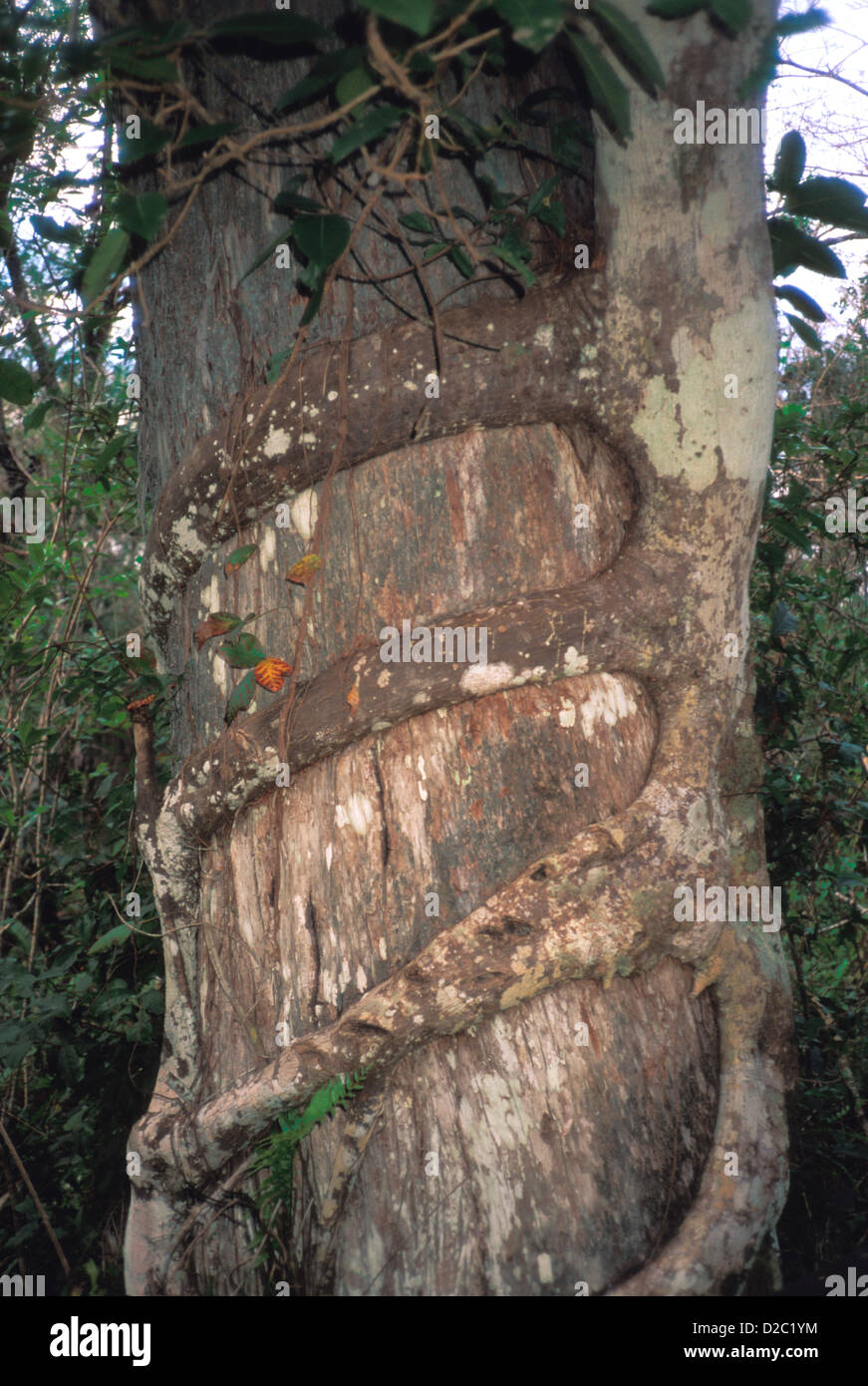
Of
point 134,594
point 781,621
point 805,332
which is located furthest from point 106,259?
point 134,594

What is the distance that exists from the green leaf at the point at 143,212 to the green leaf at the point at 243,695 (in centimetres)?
63

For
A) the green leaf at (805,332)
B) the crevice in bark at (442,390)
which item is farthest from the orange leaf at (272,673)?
the green leaf at (805,332)

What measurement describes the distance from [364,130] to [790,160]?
850 millimetres

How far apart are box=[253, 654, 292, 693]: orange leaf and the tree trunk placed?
0.03 m

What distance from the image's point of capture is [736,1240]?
1342 mm

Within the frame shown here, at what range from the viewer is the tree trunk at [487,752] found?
52.4 inches

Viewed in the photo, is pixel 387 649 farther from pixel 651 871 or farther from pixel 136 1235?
pixel 136 1235

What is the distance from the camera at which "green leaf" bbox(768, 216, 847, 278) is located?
1681mm

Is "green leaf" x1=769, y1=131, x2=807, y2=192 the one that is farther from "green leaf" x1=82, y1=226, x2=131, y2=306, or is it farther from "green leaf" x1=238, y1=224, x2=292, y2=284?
"green leaf" x1=82, y1=226, x2=131, y2=306

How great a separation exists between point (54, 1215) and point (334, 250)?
2477 millimetres

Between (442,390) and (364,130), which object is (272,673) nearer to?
(442,390)

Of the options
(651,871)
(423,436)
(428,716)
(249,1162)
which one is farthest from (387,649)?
(249,1162)

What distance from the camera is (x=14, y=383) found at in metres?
1.49

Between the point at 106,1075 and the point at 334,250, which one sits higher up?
the point at 334,250
